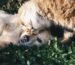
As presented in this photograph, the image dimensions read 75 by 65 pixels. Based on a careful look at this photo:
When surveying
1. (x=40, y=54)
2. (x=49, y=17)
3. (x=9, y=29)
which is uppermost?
(x=49, y=17)

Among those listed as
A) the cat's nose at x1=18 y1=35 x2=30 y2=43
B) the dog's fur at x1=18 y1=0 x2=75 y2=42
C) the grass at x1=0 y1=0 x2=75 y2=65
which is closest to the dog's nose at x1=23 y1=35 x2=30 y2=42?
the cat's nose at x1=18 y1=35 x2=30 y2=43

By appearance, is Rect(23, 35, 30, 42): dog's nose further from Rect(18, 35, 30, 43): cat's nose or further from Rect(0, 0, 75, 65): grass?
Rect(0, 0, 75, 65): grass

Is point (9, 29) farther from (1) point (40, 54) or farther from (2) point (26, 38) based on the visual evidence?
(1) point (40, 54)

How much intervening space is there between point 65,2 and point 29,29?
566 millimetres

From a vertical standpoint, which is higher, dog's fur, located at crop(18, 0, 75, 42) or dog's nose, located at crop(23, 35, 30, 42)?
dog's fur, located at crop(18, 0, 75, 42)

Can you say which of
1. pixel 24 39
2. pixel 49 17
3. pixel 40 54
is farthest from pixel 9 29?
pixel 40 54

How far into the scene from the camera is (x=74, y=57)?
17.4ft

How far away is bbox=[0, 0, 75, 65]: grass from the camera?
504cm

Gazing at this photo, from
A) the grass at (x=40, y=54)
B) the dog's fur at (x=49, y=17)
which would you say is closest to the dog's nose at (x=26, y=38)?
the dog's fur at (x=49, y=17)

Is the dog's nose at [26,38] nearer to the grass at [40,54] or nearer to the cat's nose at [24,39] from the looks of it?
the cat's nose at [24,39]

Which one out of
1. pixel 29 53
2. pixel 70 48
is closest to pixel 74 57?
pixel 70 48

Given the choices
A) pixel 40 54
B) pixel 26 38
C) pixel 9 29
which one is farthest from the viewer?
pixel 9 29

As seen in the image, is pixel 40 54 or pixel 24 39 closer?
pixel 40 54

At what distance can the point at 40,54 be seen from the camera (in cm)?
523
